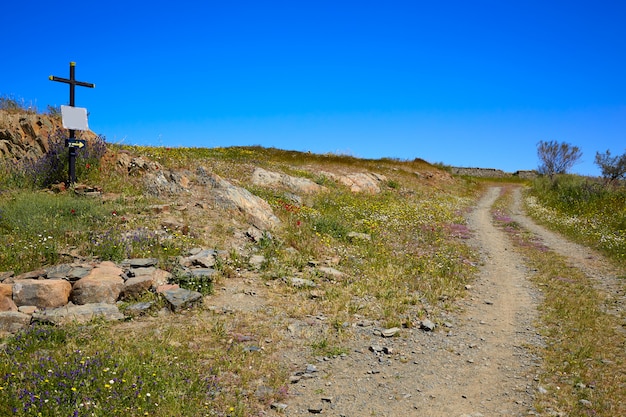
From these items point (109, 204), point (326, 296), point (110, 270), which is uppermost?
point (109, 204)

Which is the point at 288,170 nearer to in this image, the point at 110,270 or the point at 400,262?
the point at 400,262

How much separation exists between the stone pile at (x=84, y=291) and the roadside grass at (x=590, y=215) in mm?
15525

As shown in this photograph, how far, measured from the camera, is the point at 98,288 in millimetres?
8820

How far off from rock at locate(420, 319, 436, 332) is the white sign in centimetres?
1263

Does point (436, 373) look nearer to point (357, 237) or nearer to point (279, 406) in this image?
point (279, 406)

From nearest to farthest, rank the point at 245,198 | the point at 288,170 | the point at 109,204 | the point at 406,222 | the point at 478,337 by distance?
the point at 478,337, the point at 109,204, the point at 245,198, the point at 406,222, the point at 288,170

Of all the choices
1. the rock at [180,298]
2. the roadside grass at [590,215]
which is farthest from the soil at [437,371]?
the roadside grass at [590,215]

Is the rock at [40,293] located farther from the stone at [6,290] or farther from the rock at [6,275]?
the rock at [6,275]

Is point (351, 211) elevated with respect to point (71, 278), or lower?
elevated

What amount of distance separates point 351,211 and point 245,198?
7.18m

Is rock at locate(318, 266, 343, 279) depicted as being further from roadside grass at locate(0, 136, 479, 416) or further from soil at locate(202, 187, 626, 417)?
soil at locate(202, 187, 626, 417)

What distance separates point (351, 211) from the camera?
21.9 meters

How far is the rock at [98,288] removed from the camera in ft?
28.5

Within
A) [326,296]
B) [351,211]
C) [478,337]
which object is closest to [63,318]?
[326,296]
